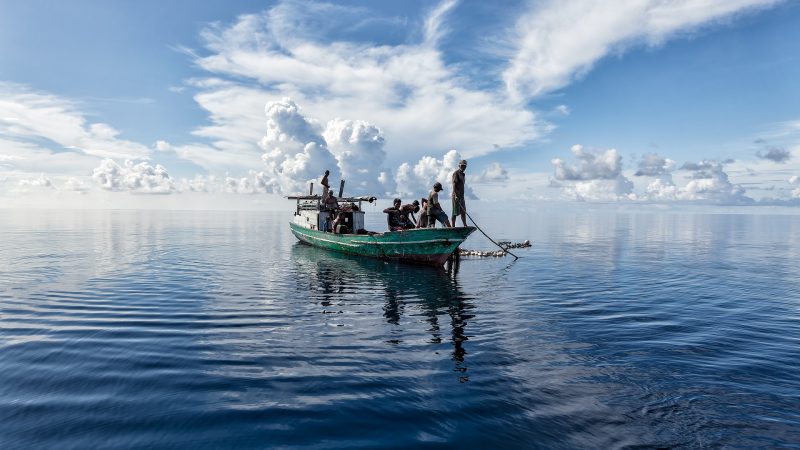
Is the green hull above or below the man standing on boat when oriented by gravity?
below

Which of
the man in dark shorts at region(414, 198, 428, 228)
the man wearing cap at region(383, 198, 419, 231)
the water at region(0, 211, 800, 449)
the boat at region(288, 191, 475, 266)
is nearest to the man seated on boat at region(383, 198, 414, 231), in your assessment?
the man wearing cap at region(383, 198, 419, 231)

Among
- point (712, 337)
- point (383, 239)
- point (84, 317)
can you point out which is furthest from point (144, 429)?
point (383, 239)

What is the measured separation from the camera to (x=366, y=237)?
26.3 metres

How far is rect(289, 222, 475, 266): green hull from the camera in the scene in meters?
22.3

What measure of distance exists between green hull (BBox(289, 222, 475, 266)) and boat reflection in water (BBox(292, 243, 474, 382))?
21.8 inches

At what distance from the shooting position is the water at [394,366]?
5762mm

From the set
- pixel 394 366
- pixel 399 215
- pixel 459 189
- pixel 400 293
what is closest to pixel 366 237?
pixel 399 215

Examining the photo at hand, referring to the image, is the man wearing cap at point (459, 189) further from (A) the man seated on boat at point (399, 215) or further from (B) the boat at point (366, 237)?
(A) the man seated on boat at point (399, 215)

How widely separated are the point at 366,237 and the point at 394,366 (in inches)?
720

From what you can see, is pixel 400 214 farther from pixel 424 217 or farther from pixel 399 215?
pixel 424 217

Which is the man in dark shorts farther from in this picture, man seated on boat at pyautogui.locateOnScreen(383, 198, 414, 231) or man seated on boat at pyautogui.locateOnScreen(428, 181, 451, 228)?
man seated on boat at pyautogui.locateOnScreen(383, 198, 414, 231)

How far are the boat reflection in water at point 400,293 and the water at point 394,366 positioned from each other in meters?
0.14

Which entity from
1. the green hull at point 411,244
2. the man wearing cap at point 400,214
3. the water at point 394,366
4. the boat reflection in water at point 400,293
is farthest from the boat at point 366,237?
the water at point 394,366

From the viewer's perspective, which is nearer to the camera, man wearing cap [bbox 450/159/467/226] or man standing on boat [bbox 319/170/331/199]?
man wearing cap [bbox 450/159/467/226]
